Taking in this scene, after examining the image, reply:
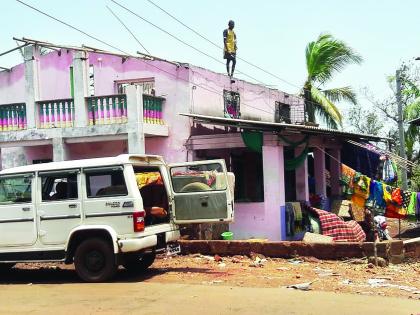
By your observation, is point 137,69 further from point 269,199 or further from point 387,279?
point 387,279

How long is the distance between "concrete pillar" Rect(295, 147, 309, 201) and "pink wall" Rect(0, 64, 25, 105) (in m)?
8.58

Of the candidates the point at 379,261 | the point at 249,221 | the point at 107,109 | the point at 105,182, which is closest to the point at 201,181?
the point at 105,182

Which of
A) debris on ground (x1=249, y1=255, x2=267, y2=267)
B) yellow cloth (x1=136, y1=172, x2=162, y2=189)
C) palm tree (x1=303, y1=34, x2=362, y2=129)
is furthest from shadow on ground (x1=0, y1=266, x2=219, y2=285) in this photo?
palm tree (x1=303, y1=34, x2=362, y2=129)

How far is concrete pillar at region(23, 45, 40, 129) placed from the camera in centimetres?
1477

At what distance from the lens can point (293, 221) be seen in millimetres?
13766

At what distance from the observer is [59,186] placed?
892cm

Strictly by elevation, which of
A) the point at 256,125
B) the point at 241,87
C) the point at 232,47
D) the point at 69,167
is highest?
the point at 232,47

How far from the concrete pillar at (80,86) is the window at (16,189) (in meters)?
5.46

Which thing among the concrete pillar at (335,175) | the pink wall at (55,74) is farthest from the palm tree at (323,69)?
the pink wall at (55,74)

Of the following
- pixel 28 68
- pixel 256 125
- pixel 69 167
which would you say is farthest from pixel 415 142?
pixel 69 167

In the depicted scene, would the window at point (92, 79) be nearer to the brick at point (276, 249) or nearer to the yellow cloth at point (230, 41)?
the yellow cloth at point (230, 41)

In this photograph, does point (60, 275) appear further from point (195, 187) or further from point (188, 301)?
point (188, 301)

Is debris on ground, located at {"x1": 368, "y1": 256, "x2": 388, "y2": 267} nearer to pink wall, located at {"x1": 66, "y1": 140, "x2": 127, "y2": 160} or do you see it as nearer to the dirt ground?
the dirt ground

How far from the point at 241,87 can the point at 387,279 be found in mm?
10204
